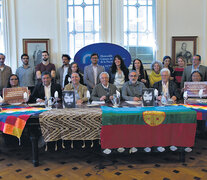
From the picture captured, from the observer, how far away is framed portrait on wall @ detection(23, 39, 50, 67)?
6.23 meters

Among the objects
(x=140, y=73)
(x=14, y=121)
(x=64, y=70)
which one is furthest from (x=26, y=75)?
(x=14, y=121)

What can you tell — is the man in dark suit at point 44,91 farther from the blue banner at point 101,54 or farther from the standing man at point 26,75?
the blue banner at point 101,54

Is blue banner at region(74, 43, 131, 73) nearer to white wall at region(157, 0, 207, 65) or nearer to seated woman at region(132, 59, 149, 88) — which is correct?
seated woman at region(132, 59, 149, 88)

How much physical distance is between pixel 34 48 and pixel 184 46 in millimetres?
→ 3997

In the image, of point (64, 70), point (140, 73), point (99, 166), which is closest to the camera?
point (99, 166)

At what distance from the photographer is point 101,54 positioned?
587 cm

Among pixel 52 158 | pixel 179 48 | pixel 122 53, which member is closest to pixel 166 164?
pixel 52 158

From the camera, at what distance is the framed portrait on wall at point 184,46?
6312mm

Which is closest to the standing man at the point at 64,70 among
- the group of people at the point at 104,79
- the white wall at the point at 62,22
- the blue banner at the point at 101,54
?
the group of people at the point at 104,79

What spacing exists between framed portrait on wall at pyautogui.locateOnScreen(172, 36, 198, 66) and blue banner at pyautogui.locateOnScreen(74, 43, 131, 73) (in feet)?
4.56

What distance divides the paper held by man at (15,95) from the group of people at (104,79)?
24 cm

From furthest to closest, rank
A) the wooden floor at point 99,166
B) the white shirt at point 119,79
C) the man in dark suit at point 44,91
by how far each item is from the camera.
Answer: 1. the white shirt at point 119,79
2. the man in dark suit at point 44,91
3. the wooden floor at point 99,166

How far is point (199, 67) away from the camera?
485 cm

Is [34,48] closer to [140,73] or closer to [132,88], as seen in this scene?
[140,73]
